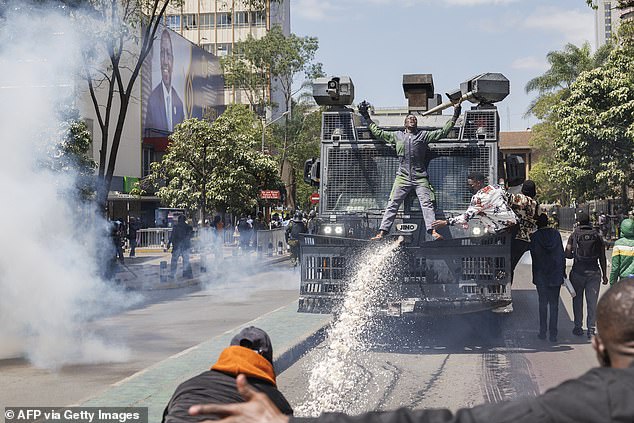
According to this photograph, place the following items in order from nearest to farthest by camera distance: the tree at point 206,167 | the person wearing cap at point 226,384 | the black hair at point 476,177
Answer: the person wearing cap at point 226,384 → the black hair at point 476,177 → the tree at point 206,167

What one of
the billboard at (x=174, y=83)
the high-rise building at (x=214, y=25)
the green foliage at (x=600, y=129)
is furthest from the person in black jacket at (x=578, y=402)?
the high-rise building at (x=214, y=25)

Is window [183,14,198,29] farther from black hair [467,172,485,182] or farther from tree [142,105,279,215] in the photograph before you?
black hair [467,172,485,182]

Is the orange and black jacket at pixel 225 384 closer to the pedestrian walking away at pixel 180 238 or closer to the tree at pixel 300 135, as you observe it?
the pedestrian walking away at pixel 180 238

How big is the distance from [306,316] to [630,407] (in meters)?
10.8

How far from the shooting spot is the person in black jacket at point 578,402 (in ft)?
6.38

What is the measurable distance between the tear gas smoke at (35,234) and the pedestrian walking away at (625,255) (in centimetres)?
638

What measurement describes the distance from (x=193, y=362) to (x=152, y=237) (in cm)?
2954

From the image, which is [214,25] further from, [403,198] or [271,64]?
[403,198]

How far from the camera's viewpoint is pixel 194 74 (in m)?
57.7

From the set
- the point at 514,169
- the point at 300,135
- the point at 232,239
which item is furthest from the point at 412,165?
the point at 300,135

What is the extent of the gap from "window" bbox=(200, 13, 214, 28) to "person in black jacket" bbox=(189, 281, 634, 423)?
268 feet

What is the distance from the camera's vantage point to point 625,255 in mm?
10195

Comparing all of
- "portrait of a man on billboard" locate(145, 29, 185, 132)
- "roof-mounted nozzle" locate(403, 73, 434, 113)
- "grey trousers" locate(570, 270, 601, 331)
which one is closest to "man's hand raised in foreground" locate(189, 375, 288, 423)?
"grey trousers" locate(570, 270, 601, 331)

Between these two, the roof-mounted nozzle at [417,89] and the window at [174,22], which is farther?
the window at [174,22]
